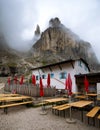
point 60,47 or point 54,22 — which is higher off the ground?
point 54,22

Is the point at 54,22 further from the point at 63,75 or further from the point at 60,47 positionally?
the point at 63,75

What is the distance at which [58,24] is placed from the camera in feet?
336

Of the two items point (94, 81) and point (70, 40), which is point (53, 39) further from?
point (94, 81)

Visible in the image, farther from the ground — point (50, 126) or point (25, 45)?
point (25, 45)

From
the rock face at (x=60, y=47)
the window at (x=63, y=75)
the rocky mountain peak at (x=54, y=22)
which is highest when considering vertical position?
the rocky mountain peak at (x=54, y=22)

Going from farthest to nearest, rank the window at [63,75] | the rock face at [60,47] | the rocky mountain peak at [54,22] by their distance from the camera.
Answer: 1. the rocky mountain peak at [54,22]
2. the rock face at [60,47]
3. the window at [63,75]

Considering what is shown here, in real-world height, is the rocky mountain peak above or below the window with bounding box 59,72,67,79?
above

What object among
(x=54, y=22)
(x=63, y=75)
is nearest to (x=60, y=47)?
(x=54, y=22)

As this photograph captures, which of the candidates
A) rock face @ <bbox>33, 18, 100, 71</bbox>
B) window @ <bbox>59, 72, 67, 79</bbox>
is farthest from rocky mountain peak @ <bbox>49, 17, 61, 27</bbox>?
window @ <bbox>59, 72, 67, 79</bbox>

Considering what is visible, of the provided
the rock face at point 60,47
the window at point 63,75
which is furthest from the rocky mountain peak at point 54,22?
the window at point 63,75

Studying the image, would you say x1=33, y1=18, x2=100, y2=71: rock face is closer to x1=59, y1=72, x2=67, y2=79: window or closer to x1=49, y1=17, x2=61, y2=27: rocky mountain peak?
x1=49, y1=17, x2=61, y2=27: rocky mountain peak

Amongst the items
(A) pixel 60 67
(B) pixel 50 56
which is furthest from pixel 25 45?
(A) pixel 60 67

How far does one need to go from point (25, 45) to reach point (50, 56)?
4043cm

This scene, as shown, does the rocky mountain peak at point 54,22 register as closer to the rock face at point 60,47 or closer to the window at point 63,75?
the rock face at point 60,47
